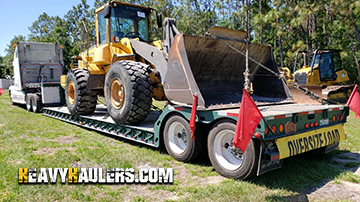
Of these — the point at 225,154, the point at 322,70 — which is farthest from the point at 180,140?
the point at 322,70

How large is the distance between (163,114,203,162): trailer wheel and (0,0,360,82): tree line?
12.1 ft

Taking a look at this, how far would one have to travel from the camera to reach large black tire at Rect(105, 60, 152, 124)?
553 cm

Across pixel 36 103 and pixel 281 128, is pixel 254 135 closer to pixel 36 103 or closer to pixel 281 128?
pixel 281 128

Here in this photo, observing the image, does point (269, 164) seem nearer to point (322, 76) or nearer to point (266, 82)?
point (266, 82)

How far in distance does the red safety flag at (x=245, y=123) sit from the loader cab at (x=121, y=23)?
178 inches

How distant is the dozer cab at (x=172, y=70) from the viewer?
4895 millimetres

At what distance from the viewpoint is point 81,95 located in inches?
298

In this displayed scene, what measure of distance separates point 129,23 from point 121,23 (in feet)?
0.84

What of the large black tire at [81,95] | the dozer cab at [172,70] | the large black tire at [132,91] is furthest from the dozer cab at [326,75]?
the large black tire at [132,91]

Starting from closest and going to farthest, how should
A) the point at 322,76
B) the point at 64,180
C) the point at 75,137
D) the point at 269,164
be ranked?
the point at 269,164, the point at 64,180, the point at 75,137, the point at 322,76

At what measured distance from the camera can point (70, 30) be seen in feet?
150

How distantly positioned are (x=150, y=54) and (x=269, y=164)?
3267 millimetres

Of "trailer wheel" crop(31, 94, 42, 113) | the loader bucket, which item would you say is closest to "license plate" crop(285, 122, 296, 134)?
the loader bucket

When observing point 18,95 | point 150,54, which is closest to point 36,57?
point 18,95
